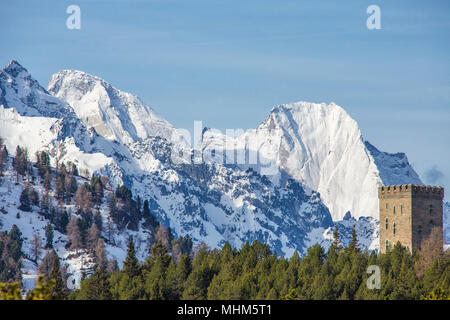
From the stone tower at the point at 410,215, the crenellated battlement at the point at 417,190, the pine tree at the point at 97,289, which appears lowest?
the pine tree at the point at 97,289

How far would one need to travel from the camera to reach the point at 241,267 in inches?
6781

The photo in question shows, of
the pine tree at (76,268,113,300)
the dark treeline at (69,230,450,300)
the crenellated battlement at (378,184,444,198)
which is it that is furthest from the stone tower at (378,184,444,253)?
the pine tree at (76,268,113,300)

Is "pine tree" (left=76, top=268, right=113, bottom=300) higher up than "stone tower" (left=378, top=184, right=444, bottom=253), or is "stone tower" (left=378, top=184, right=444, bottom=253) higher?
"stone tower" (left=378, top=184, right=444, bottom=253)

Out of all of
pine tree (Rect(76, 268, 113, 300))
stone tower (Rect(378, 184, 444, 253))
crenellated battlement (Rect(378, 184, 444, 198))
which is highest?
crenellated battlement (Rect(378, 184, 444, 198))

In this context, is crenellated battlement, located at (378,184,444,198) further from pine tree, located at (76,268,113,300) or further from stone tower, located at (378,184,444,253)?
pine tree, located at (76,268,113,300)

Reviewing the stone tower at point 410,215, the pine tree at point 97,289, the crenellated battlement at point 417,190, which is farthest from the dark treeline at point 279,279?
the crenellated battlement at point 417,190

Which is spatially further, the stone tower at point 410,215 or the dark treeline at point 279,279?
the stone tower at point 410,215

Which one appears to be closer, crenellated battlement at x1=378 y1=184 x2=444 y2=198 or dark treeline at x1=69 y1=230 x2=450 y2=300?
dark treeline at x1=69 y1=230 x2=450 y2=300

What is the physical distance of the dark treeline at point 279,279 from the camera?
154 m

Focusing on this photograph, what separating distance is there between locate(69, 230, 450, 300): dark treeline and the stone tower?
11.4 ft

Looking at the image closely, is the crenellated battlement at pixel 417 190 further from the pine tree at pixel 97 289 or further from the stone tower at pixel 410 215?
the pine tree at pixel 97 289

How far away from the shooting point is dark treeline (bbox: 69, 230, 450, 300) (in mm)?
153625

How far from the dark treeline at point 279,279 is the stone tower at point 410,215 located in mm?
3460
